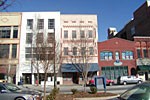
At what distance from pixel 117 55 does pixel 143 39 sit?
22.1ft

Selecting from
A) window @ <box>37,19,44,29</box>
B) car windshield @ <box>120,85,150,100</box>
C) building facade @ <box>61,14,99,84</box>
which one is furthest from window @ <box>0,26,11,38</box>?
car windshield @ <box>120,85,150,100</box>

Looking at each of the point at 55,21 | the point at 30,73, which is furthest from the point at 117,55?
the point at 30,73

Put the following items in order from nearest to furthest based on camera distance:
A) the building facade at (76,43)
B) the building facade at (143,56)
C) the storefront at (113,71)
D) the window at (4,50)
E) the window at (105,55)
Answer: the building facade at (76,43) < the window at (4,50) < the storefront at (113,71) < the window at (105,55) < the building facade at (143,56)

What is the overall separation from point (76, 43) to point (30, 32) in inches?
380

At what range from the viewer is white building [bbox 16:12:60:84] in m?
43.3

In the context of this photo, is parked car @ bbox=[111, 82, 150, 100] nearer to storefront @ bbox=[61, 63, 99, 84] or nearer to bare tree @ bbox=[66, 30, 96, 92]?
bare tree @ bbox=[66, 30, 96, 92]

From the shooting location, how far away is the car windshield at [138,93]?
5595 mm

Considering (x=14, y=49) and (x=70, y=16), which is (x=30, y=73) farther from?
(x=70, y=16)

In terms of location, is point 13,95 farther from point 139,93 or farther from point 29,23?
point 29,23

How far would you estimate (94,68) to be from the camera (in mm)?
42656

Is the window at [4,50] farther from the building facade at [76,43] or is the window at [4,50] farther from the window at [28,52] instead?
the building facade at [76,43]

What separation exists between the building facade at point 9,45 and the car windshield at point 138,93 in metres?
38.5

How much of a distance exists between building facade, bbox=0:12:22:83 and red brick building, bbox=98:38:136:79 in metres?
16.8

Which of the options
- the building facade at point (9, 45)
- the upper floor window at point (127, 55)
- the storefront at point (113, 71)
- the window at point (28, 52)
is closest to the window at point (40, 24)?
the building facade at point (9, 45)
